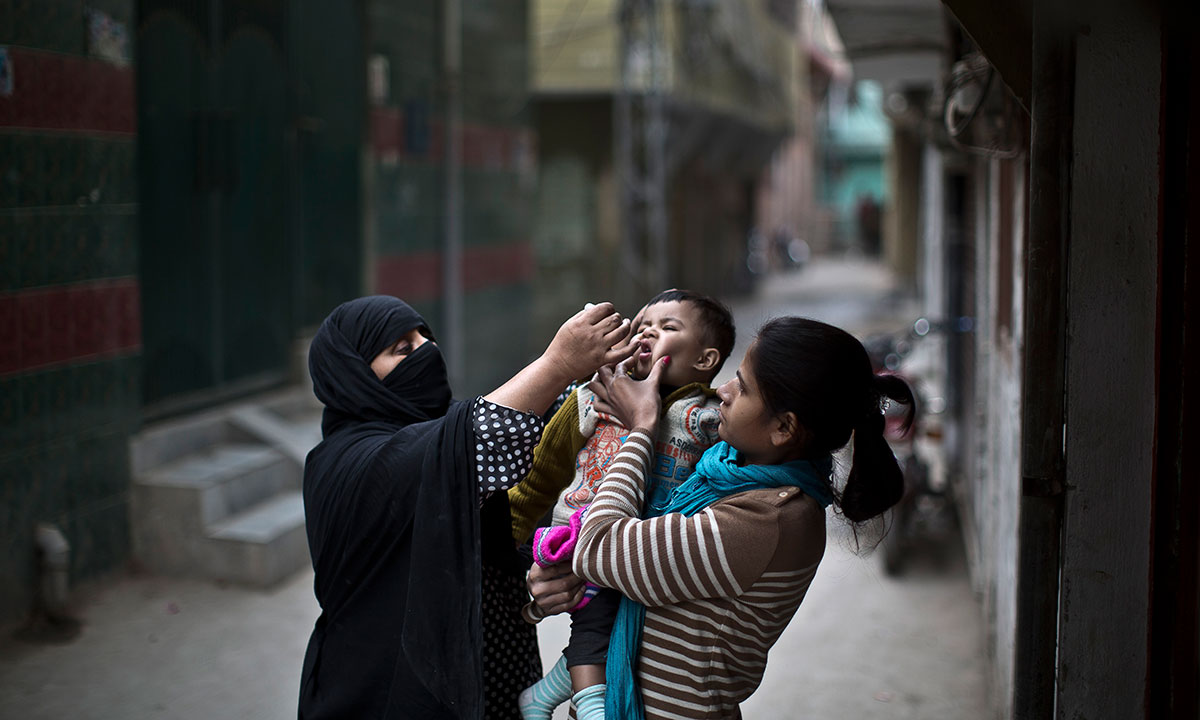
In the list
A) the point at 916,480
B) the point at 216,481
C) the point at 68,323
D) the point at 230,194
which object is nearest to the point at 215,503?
the point at 216,481

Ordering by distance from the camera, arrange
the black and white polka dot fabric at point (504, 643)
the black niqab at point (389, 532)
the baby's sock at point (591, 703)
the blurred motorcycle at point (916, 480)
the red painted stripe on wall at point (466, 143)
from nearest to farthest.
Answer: the baby's sock at point (591, 703) < the black niqab at point (389, 532) < the black and white polka dot fabric at point (504, 643) < the blurred motorcycle at point (916, 480) < the red painted stripe on wall at point (466, 143)

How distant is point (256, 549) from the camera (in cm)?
596

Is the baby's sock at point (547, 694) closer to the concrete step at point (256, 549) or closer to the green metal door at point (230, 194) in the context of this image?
the concrete step at point (256, 549)

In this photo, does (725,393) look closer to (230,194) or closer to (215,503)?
(215,503)

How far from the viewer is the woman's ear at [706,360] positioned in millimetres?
2402

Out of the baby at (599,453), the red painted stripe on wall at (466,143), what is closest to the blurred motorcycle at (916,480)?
the baby at (599,453)

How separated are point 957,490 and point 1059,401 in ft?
20.0

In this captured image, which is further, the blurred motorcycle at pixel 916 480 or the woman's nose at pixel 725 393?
the blurred motorcycle at pixel 916 480

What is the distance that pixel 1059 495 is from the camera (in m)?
2.14

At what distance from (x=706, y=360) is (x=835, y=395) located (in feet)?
1.35

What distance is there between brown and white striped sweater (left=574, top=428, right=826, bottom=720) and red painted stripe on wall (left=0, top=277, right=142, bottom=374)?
13.2 ft

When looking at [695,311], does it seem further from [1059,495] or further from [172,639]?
[172,639]

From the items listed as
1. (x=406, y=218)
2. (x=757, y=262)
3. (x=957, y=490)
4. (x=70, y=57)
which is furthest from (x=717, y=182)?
(x=70, y=57)

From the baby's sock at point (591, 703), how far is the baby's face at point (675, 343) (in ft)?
2.03
